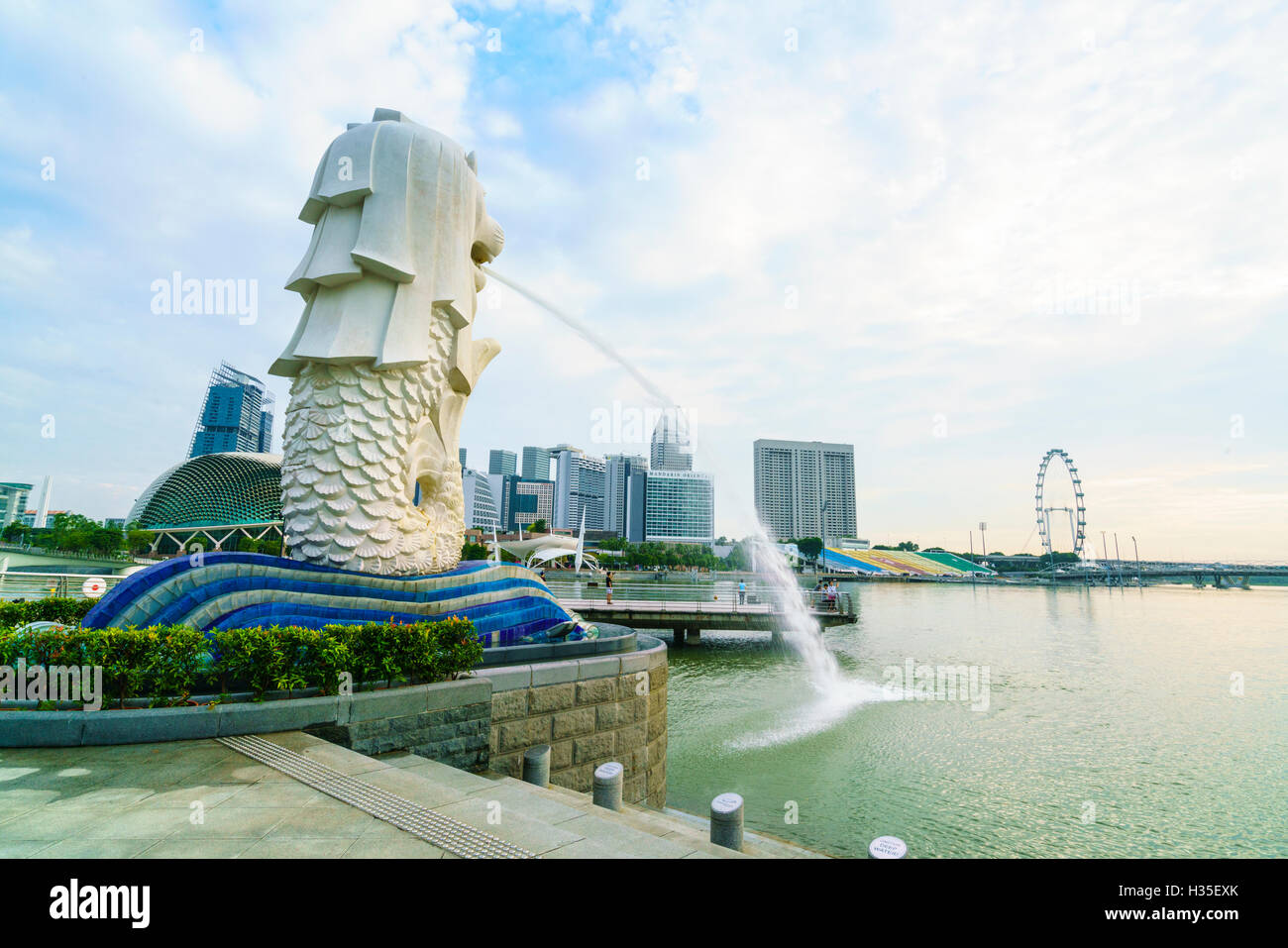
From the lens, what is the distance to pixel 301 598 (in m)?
8.77

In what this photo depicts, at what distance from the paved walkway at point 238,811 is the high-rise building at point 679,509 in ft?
409

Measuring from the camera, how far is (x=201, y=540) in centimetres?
5847

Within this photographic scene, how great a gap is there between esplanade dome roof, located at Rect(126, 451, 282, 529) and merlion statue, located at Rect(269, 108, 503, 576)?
58223 mm

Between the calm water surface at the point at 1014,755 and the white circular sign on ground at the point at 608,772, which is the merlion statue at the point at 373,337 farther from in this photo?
the calm water surface at the point at 1014,755

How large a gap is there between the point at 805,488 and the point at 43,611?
Result: 124 meters

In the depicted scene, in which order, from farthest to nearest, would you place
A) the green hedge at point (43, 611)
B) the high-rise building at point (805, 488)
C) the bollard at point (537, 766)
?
the high-rise building at point (805, 488) → the green hedge at point (43, 611) → the bollard at point (537, 766)

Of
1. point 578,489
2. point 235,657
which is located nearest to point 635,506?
point 578,489

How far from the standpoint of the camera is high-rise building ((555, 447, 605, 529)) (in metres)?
180

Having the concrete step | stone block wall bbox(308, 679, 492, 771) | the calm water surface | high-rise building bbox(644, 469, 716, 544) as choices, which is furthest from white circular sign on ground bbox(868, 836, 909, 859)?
high-rise building bbox(644, 469, 716, 544)

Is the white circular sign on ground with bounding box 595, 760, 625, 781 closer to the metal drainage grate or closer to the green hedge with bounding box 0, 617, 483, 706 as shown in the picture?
the green hedge with bounding box 0, 617, 483, 706

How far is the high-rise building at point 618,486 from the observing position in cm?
16988

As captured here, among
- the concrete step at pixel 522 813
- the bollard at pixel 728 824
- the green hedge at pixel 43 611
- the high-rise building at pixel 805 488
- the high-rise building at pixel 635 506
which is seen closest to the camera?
the concrete step at pixel 522 813

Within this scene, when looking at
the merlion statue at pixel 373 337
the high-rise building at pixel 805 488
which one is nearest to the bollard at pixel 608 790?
the merlion statue at pixel 373 337

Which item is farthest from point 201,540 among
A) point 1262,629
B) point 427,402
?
point 1262,629
